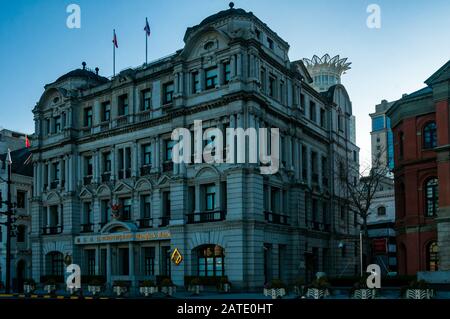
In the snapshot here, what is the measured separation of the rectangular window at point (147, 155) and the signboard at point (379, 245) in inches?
1586

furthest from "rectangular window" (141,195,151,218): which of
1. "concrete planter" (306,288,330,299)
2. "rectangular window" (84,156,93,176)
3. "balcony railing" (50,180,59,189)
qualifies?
"concrete planter" (306,288,330,299)

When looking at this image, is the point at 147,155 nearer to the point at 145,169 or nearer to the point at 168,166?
the point at 145,169

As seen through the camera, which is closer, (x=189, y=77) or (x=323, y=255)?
(x=189, y=77)

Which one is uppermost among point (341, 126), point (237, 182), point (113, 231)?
point (341, 126)

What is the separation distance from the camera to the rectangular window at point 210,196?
4194 centimetres

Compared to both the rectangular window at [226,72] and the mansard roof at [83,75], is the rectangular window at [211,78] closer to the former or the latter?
the rectangular window at [226,72]

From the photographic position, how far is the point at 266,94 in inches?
1698

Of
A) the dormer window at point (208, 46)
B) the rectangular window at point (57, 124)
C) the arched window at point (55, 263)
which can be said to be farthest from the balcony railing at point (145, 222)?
the rectangular window at point (57, 124)

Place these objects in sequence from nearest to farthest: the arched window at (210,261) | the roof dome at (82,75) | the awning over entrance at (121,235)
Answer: the arched window at (210,261)
the awning over entrance at (121,235)
the roof dome at (82,75)

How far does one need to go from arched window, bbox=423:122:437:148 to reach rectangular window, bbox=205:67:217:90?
54.2ft

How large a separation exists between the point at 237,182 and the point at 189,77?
34.9 ft
